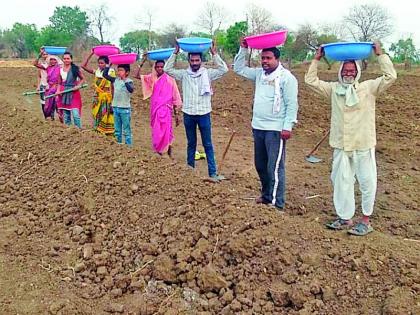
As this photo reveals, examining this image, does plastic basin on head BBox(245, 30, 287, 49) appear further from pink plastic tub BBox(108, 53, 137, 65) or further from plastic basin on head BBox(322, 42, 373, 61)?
pink plastic tub BBox(108, 53, 137, 65)

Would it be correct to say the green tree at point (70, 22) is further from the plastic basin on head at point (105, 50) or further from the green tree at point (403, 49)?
the plastic basin on head at point (105, 50)

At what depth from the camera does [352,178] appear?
170 inches

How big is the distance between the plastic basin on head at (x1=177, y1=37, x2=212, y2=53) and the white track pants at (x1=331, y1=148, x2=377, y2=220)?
6.22 ft

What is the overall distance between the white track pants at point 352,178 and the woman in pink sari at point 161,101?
2.75 m

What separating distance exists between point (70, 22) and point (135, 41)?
25.6 ft

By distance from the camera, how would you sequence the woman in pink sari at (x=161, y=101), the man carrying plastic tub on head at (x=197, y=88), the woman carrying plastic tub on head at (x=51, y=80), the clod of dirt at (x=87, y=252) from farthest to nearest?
1. the woman carrying plastic tub on head at (x=51, y=80)
2. the woman in pink sari at (x=161, y=101)
3. the man carrying plastic tub on head at (x=197, y=88)
4. the clod of dirt at (x=87, y=252)

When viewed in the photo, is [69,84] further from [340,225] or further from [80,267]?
[340,225]

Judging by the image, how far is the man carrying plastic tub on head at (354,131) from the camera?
4160 mm

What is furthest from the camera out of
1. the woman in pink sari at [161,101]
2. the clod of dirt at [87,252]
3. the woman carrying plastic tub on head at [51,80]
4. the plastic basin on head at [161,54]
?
the woman carrying plastic tub on head at [51,80]

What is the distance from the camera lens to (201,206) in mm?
4242

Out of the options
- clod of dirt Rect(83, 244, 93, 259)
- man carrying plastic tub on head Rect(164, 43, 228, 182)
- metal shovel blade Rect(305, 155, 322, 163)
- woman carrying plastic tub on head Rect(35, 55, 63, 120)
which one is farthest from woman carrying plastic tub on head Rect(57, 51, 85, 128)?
clod of dirt Rect(83, 244, 93, 259)

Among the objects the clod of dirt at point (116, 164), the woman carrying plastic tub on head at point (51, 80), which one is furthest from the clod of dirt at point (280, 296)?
the woman carrying plastic tub on head at point (51, 80)

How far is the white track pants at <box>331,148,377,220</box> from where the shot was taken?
4.25 m

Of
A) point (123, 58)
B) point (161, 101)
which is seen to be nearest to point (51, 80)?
point (123, 58)
